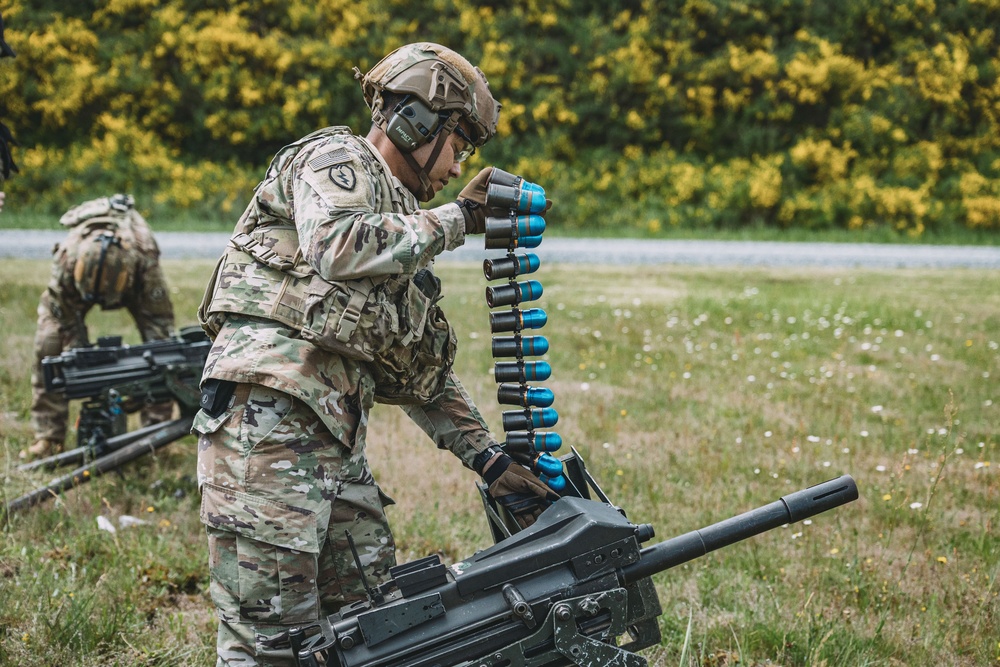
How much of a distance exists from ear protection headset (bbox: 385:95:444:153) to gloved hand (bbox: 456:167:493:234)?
0.26 metres

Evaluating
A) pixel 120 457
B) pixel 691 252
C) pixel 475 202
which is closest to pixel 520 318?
pixel 475 202

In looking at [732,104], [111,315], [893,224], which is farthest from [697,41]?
[111,315]

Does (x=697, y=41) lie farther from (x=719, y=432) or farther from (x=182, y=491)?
(x=182, y=491)

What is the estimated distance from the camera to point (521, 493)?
3.46m

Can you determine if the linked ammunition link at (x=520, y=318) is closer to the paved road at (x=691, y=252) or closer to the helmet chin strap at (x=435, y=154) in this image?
the helmet chin strap at (x=435, y=154)

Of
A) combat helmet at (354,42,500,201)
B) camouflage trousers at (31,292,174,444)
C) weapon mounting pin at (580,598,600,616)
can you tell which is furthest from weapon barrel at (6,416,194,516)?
weapon mounting pin at (580,598,600,616)

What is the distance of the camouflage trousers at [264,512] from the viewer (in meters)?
2.98

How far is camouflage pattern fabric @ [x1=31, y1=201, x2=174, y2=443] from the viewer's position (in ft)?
22.9

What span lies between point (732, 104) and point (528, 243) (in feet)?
65.1

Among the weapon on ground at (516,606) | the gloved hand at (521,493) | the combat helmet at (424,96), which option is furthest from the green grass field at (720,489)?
the combat helmet at (424,96)

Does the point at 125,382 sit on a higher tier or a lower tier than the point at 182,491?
higher

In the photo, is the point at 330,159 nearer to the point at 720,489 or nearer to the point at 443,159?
the point at 443,159

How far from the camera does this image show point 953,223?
1997cm

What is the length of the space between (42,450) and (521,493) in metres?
4.98
